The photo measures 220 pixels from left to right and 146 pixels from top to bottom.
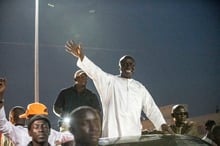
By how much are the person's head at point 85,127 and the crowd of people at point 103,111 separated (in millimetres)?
1061

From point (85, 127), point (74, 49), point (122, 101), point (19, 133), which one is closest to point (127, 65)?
point (122, 101)

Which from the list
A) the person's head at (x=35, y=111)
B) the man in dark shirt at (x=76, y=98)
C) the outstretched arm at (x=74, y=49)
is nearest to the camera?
the person's head at (x=35, y=111)

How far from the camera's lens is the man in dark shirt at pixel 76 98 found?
25.1ft

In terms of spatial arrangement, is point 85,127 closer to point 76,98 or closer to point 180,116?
point 76,98

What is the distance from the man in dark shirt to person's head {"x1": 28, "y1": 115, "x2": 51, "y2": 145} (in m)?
2.08

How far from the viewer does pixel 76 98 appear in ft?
25.2

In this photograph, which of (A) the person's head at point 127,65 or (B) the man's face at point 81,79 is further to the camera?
(B) the man's face at point 81,79

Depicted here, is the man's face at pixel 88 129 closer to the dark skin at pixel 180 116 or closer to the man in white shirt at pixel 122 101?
the man in white shirt at pixel 122 101

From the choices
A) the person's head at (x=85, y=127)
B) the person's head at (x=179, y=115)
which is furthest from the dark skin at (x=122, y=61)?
the person's head at (x=85, y=127)

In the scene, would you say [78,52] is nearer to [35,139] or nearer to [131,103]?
[131,103]

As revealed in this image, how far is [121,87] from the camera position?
23.2 ft

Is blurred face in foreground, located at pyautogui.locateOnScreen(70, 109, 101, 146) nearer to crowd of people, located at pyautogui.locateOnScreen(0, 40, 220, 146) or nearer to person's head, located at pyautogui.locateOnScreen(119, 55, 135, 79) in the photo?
crowd of people, located at pyautogui.locateOnScreen(0, 40, 220, 146)

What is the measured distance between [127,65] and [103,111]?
2.54 ft

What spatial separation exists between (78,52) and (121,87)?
786mm
